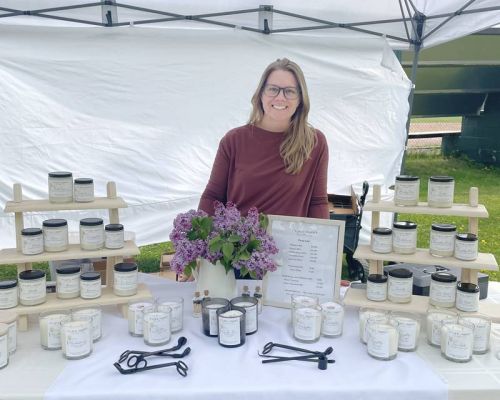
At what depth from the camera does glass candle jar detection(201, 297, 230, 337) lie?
4.16 ft

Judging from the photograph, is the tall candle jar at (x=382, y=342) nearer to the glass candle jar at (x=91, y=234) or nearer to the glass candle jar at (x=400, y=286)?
the glass candle jar at (x=400, y=286)

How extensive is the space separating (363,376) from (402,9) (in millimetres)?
2181

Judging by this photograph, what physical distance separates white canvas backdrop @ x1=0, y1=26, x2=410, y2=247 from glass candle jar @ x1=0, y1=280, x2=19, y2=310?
5.21 ft

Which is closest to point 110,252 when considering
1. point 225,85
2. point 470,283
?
point 470,283

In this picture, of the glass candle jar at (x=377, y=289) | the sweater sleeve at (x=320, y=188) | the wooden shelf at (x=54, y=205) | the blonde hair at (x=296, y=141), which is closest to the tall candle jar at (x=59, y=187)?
the wooden shelf at (x=54, y=205)

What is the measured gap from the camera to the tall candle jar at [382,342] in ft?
3.83

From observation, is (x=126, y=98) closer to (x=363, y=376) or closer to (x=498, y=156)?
(x=363, y=376)

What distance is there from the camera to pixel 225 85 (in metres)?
3.05

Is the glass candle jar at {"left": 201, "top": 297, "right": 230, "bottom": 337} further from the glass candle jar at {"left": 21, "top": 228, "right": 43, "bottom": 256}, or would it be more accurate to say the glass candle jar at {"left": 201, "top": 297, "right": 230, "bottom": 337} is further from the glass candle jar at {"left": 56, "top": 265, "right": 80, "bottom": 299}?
the glass candle jar at {"left": 21, "top": 228, "right": 43, "bottom": 256}

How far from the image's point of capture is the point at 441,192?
1.38 metres

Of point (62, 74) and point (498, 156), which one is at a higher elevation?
point (62, 74)

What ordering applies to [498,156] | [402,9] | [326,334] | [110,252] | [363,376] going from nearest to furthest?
1. [363,376]
2. [326,334]
3. [110,252]
4. [402,9]
5. [498,156]

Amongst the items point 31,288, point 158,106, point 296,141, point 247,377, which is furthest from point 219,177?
point 158,106

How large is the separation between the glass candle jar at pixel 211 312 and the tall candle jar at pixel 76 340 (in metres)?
0.28
